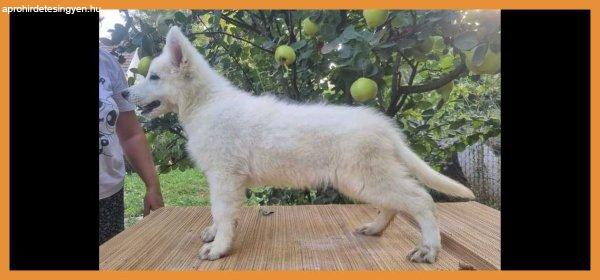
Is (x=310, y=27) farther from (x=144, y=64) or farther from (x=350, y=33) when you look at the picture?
(x=144, y=64)

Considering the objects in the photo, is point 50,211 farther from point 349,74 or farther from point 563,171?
point 563,171

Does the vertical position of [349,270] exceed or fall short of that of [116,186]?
it falls short

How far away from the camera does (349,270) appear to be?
1.25m

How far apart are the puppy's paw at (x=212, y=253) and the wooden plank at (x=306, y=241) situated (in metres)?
0.02

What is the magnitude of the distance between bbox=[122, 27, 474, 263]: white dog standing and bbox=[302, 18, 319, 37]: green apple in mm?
250

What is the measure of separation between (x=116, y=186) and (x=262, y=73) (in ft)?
1.98

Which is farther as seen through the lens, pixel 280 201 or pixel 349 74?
pixel 280 201

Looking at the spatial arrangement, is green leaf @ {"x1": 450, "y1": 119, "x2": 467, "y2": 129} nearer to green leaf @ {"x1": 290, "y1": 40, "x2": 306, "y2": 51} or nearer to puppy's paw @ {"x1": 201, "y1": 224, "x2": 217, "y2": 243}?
green leaf @ {"x1": 290, "y1": 40, "x2": 306, "y2": 51}

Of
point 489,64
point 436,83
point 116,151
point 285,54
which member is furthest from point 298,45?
point 116,151

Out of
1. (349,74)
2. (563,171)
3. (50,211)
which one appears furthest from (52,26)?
(563,171)

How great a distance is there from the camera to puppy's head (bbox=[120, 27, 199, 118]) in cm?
144

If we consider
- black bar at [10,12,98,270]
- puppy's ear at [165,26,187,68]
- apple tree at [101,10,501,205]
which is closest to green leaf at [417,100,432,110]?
apple tree at [101,10,501,205]

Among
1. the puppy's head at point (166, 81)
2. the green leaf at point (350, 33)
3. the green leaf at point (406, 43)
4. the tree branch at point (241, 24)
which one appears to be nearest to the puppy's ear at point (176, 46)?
the puppy's head at point (166, 81)

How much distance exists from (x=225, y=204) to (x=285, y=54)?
0.49 meters
